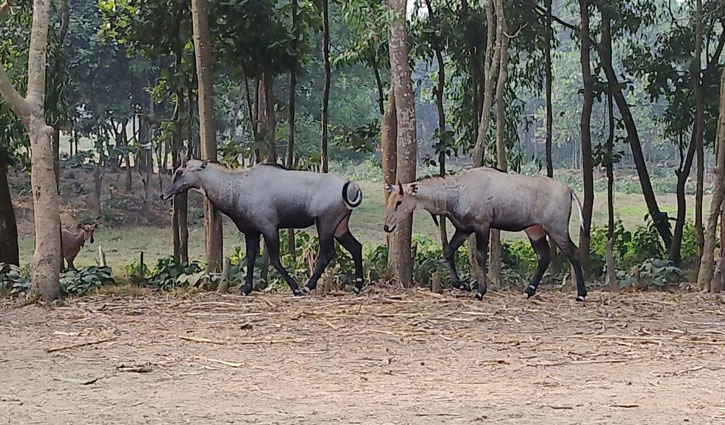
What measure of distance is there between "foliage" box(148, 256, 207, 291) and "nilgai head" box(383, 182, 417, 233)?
8.10ft

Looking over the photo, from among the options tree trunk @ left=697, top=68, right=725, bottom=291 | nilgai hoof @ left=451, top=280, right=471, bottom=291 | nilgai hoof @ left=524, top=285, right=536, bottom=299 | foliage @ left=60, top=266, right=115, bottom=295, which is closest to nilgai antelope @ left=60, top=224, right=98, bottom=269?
foliage @ left=60, top=266, right=115, bottom=295

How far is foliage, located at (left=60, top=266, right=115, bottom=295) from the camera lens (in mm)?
10672

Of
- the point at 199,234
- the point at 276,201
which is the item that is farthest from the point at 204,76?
the point at 199,234

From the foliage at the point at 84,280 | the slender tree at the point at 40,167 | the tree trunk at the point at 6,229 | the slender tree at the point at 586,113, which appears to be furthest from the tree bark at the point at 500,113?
the tree trunk at the point at 6,229

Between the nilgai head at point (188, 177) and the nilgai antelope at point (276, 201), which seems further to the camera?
→ the nilgai head at point (188, 177)

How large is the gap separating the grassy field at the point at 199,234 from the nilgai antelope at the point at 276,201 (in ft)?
30.4

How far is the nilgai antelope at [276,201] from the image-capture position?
35.0ft

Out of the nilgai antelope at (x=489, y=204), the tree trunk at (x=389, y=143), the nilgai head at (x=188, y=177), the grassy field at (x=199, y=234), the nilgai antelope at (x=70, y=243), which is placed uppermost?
the tree trunk at (x=389, y=143)

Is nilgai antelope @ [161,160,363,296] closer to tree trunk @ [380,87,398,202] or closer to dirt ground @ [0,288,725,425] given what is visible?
dirt ground @ [0,288,725,425]

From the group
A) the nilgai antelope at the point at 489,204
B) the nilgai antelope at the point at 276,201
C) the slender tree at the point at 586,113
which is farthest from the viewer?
the slender tree at the point at 586,113

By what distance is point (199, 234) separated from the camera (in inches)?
1062

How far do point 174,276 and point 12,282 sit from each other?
1.92m

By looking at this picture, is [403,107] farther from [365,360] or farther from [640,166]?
[640,166]

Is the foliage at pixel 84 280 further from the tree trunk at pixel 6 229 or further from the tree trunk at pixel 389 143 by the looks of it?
the tree trunk at pixel 389 143
